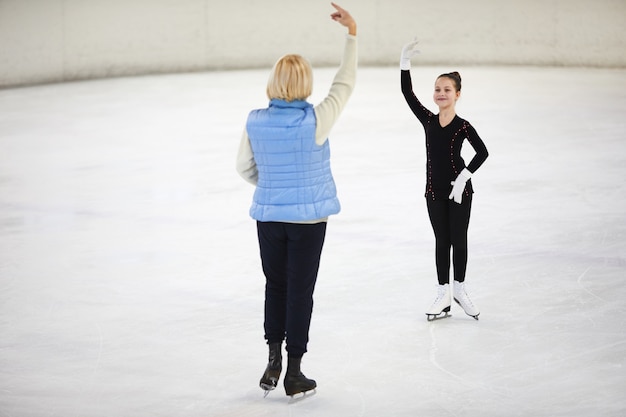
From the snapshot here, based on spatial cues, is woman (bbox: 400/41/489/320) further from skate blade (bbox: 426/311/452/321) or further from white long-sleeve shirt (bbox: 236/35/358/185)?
white long-sleeve shirt (bbox: 236/35/358/185)

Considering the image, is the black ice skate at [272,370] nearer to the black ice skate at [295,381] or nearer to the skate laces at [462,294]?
the black ice skate at [295,381]

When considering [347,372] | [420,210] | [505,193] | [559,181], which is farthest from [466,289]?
[559,181]

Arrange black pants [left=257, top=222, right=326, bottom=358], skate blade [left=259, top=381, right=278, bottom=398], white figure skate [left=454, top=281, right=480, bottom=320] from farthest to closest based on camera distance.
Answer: white figure skate [left=454, top=281, right=480, bottom=320], skate blade [left=259, top=381, right=278, bottom=398], black pants [left=257, top=222, right=326, bottom=358]

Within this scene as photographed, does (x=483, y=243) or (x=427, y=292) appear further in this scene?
(x=483, y=243)

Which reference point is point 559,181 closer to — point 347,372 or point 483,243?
point 483,243

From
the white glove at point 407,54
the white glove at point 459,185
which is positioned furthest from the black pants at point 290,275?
the white glove at point 407,54

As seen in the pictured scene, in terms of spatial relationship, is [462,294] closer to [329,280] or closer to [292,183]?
[329,280]

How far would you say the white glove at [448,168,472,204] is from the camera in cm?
473

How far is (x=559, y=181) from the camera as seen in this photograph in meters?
8.31

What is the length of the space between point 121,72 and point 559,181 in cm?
1002

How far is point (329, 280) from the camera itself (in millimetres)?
5754

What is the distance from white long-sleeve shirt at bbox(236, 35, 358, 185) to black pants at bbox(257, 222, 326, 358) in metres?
0.25

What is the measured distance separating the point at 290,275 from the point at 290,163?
1.53 ft

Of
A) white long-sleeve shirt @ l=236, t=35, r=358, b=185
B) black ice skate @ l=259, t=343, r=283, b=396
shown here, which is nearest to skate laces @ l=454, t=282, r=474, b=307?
black ice skate @ l=259, t=343, r=283, b=396
